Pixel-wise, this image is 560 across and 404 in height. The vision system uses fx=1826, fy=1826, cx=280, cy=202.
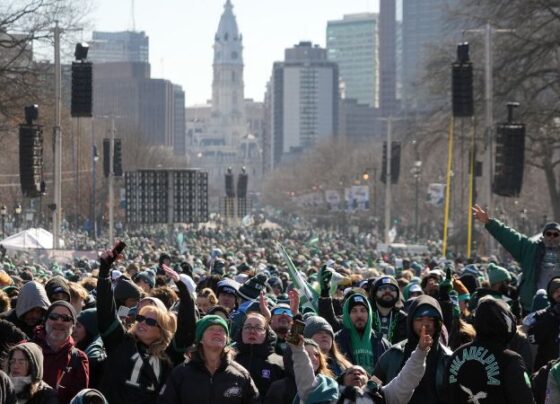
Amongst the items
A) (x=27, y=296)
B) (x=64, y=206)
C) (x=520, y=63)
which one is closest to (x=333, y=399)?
(x=27, y=296)

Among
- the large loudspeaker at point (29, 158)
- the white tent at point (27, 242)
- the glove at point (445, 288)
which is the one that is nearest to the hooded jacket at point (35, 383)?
the glove at point (445, 288)

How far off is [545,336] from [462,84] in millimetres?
23228

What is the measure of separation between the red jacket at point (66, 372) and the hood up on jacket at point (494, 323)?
2.47 meters

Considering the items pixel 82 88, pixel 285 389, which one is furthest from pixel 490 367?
pixel 82 88

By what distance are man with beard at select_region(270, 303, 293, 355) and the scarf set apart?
0.41 metres

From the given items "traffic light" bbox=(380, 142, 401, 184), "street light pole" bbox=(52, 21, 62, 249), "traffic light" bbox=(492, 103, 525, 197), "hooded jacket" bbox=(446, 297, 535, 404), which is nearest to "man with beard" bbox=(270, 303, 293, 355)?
"hooded jacket" bbox=(446, 297, 535, 404)

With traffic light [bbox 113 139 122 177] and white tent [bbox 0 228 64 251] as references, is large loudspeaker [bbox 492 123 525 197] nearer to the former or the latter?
white tent [bbox 0 228 64 251]

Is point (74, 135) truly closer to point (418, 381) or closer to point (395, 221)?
point (395, 221)

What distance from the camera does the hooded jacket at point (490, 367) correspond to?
1002 centimetres

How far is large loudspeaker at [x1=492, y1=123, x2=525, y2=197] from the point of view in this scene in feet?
117

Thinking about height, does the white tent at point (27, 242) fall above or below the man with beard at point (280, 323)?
below

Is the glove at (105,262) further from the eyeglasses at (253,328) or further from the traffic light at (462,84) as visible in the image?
the traffic light at (462,84)

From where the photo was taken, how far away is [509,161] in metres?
35.8

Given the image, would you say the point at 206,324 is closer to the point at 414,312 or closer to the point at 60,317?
the point at 60,317
